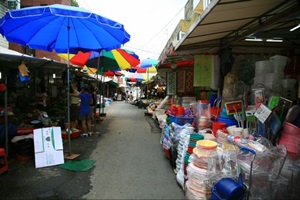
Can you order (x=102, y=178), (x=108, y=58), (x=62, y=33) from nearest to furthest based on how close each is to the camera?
(x=102, y=178)
(x=62, y=33)
(x=108, y=58)

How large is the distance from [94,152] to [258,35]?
17.1ft

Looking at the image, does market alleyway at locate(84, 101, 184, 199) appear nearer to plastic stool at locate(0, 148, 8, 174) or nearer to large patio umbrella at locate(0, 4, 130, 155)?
large patio umbrella at locate(0, 4, 130, 155)

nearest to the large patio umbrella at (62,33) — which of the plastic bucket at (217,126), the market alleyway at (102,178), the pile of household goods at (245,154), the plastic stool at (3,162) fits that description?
the market alleyway at (102,178)

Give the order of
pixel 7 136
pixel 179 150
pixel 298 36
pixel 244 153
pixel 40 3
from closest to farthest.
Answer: pixel 244 153 < pixel 179 150 < pixel 298 36 < pixel 7 136 < pixel 40 3

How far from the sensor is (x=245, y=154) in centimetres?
267

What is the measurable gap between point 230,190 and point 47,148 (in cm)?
423

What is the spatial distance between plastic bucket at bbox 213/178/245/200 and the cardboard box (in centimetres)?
381

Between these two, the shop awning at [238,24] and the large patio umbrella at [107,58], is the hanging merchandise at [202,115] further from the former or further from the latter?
the large patio umbrella at [107,58]

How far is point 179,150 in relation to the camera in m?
4.18

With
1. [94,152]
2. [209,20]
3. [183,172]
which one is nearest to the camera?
[209,20]

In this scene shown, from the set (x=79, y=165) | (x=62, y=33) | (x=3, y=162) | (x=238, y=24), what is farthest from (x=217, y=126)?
(x=62, y=33)

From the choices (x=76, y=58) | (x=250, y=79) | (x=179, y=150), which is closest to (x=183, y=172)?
(x=179, y=150)

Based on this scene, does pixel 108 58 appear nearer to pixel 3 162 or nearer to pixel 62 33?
pixel 62 33

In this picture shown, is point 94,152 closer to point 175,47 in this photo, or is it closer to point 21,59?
point 21,59
